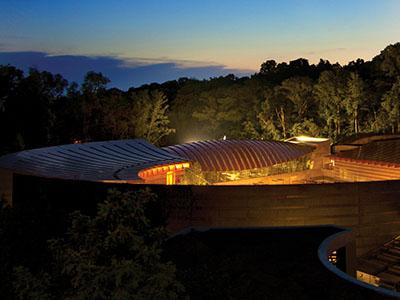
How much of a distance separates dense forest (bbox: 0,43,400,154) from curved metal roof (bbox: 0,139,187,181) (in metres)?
10.2

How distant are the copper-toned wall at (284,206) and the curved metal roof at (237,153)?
9999mm

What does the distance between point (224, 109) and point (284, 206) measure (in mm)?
28973

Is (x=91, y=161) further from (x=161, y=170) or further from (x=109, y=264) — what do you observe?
(x=109, y=264)

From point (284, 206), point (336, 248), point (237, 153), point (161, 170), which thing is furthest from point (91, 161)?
point (336, 248)

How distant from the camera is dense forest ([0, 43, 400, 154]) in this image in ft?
97.8

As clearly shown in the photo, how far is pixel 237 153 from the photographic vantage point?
888 inches

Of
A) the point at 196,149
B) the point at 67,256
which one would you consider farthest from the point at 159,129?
the point at 67,256

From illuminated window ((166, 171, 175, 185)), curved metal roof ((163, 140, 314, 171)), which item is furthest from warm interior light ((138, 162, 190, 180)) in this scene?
curved metal roof ((163, 140, 314, 171))

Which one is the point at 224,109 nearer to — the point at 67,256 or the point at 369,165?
the point at 369,165

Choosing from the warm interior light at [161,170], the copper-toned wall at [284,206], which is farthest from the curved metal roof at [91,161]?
the copper-toned wall at [284,206]

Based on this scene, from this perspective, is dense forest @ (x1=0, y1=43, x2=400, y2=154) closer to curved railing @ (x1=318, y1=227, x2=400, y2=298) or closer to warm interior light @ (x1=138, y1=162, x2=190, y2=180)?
warm interior light @ (x1=138, y1=162, x2=190, y2=180)

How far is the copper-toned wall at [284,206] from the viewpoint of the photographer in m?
11.0

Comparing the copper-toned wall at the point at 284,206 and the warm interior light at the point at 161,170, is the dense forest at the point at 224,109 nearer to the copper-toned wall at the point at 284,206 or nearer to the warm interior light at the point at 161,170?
the warm interior light at the point at 161,170

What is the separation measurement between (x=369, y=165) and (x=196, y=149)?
286 inches
